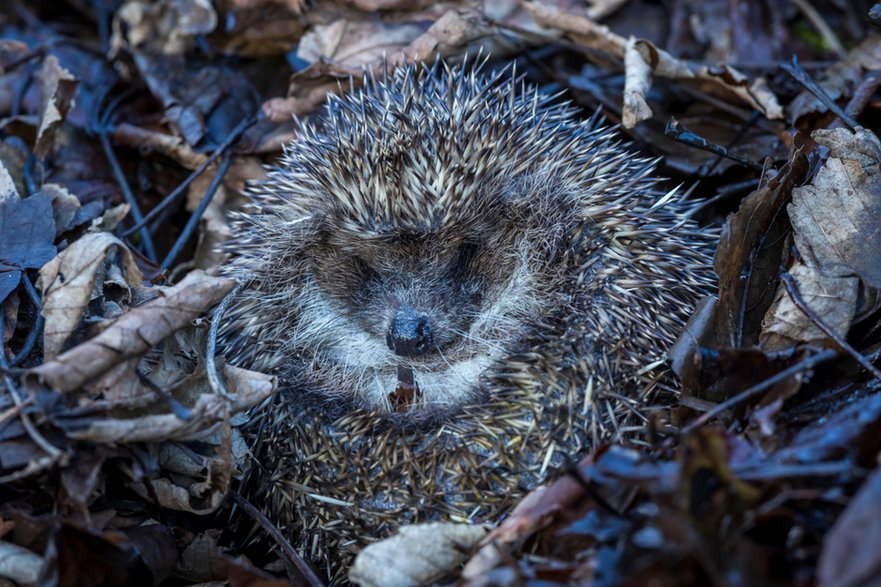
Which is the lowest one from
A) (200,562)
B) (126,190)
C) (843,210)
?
(200,562)

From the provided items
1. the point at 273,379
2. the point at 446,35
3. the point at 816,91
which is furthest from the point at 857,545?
the point at 446,35

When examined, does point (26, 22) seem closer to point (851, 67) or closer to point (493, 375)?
point (493, 375)

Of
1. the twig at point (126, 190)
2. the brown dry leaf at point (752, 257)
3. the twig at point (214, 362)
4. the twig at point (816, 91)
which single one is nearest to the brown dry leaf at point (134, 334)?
the twig at point (214, 362)

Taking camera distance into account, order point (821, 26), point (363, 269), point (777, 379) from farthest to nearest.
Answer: point (821, 26) < point (363, 269) < point (777, 379)

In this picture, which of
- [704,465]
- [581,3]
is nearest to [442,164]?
[704,465]

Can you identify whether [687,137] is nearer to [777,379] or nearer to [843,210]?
[843,210]

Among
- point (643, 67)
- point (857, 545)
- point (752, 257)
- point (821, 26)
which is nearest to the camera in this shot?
point (857, 545)

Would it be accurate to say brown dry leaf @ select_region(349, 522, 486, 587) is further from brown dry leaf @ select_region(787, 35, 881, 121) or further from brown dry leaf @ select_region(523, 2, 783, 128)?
brown dry leaf @ select_region(787, 35, 881, 121)
